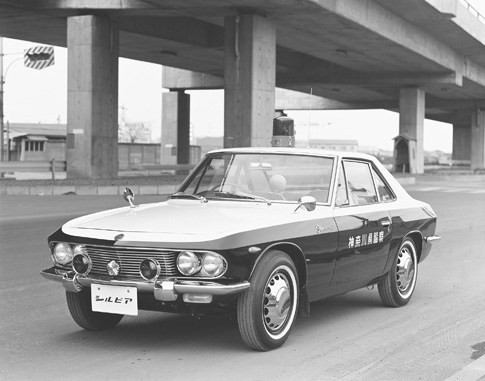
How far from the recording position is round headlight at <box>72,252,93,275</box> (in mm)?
5477

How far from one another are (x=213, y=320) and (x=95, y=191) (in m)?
17.8

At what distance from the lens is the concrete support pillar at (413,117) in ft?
175

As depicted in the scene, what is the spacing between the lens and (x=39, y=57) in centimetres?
4703

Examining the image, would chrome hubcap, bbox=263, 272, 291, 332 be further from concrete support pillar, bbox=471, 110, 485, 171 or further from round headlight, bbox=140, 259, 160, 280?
concrete support pillar, bbox=471, 110, 485, 171

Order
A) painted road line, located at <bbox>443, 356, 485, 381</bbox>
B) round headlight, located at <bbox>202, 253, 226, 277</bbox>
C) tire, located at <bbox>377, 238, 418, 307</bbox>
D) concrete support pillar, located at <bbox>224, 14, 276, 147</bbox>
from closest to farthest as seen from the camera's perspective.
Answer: painted road line, located at <bbox>443, 356, 485, 381</bbox>
round headlight, located at <bbox>202, 253, 226, 277</bbox>
tire, located at <bbox>377, 238, 418, 307</bbox>
concrete support pillar, located at <bbox>224, 14, 276, 147</bbox>

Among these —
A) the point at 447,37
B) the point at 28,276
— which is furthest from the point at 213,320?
the point at 447,37

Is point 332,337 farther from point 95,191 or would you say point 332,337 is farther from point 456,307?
point 95,191

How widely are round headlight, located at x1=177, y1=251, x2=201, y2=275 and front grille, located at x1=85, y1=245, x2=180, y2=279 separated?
0.14ft

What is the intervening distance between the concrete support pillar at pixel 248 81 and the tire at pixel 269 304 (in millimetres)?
24179

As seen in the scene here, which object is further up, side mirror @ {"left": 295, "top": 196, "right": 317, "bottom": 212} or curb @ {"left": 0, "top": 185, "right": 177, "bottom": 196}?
side mirror @ {"left": 295, "top": 196, "right": 317, "bottom": 212}

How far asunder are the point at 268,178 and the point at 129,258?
5.34ft

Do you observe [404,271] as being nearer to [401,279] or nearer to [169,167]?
[401,279]

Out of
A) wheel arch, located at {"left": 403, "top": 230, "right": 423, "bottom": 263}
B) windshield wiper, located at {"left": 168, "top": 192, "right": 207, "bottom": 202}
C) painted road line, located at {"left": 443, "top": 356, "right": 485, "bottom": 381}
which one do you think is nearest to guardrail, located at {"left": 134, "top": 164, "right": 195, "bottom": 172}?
wheel arch, located at {"left": 403, "top": 230, "right": 423, "bottom": 263}

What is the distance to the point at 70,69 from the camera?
30.3 metres
